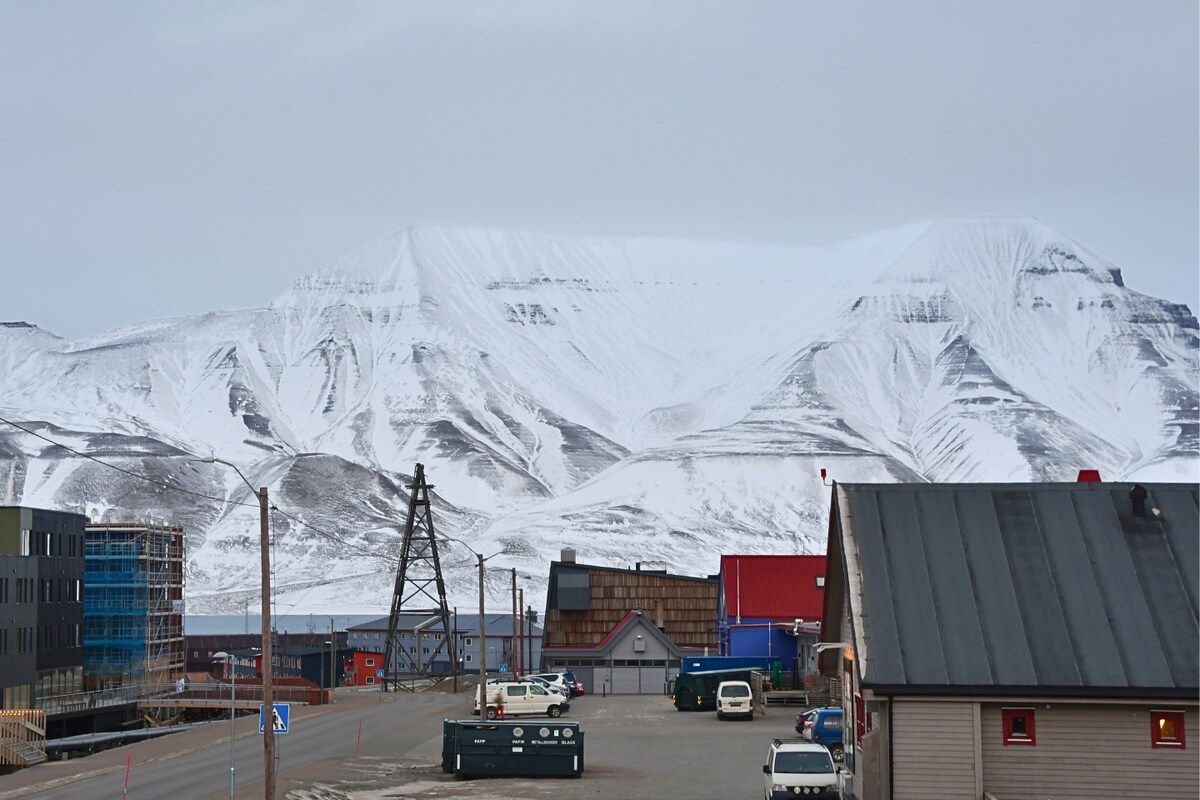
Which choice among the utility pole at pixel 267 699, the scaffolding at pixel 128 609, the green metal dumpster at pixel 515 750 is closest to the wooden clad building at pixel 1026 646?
the utility pole at pixel 267 699

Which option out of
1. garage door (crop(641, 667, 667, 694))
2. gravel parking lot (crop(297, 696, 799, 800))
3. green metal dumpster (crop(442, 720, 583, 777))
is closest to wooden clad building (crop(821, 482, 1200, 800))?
gravel parking lot (crop(297, 696, 799, 800))

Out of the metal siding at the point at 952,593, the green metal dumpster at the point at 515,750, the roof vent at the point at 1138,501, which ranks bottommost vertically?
the green metal dumpster at the point at 515,750

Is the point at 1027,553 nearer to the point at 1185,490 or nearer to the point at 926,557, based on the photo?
the point at 926,557

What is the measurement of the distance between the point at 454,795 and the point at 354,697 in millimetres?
52612

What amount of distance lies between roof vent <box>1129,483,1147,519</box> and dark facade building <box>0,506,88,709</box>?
58887mm

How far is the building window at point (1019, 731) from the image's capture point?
25109 millimetres

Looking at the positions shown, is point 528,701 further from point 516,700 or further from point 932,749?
point 932,749

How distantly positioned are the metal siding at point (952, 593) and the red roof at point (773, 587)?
180ft

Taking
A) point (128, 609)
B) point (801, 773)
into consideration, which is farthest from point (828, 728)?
point (128, 609)

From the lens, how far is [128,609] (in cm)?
9488

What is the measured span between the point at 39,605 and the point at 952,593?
65.0 metres

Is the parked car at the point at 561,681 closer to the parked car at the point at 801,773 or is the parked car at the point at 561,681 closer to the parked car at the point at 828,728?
the parked car at the point at 828,728

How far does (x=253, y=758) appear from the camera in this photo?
46219mm

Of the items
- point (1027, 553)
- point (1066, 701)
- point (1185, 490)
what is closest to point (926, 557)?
point (1027, 553)
